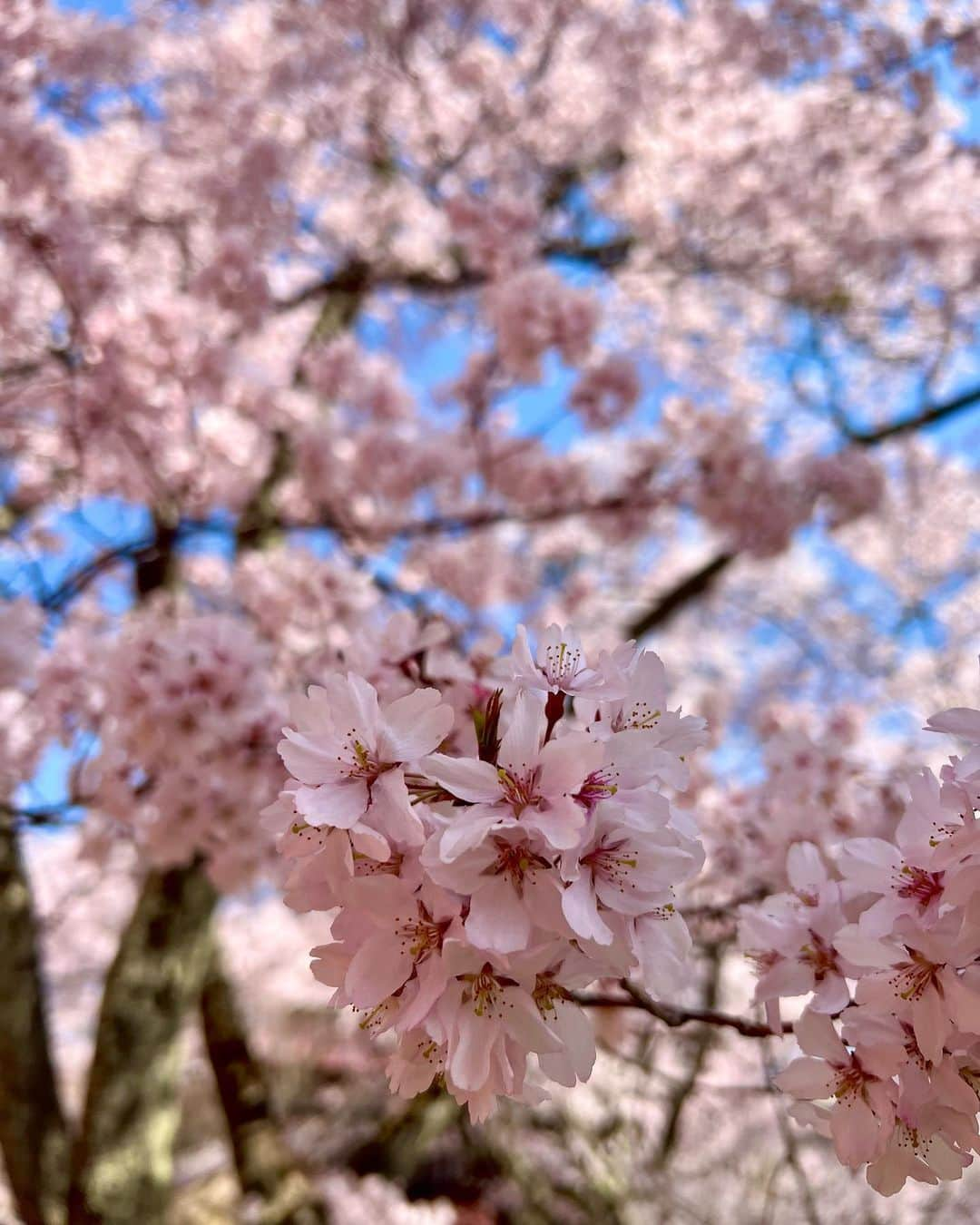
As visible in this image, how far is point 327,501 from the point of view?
5.19 meters

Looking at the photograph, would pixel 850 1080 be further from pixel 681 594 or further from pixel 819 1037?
pixel 681 594

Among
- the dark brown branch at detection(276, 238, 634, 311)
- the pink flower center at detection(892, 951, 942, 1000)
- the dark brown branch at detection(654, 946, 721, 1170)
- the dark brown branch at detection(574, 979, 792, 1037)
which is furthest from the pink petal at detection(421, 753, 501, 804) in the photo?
the dark brown branch at detection(276, 238, 634, 311)

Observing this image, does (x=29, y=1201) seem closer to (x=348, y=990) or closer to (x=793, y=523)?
(x=348, y=990)

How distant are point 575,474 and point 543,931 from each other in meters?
4.54

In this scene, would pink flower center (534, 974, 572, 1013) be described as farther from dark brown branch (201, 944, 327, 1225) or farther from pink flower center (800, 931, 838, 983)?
dark brown branch (201, 944, 327, 1225)

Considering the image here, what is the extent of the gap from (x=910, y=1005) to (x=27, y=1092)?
3.81 metres

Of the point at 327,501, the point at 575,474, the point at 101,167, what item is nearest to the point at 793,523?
the point at 575,474

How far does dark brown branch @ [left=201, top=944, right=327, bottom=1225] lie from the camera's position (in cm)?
459

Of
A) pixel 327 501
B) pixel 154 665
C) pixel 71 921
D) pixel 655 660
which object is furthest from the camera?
pixel 71 921

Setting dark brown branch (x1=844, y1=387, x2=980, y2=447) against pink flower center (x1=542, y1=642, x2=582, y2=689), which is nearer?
pink flower center (x1=542, y1=642, x2=582, y2=689)

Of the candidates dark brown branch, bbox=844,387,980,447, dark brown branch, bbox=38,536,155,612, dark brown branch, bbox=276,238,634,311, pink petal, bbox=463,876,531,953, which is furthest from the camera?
dark brown branch, bbox=276,238,634,311

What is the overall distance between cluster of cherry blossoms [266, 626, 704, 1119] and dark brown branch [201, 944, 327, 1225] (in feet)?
14.9

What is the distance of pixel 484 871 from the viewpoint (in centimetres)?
86

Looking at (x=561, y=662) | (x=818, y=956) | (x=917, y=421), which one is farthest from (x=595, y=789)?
(x=917, y=421)
